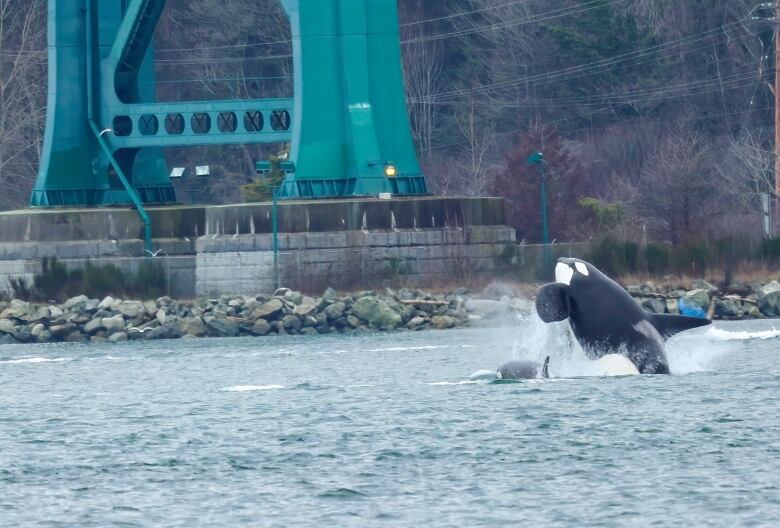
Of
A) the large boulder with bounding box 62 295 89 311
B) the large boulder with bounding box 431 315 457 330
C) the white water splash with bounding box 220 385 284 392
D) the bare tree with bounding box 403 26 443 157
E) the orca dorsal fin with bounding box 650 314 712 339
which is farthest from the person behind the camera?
the bare tree with bounding box 403 26 443 157

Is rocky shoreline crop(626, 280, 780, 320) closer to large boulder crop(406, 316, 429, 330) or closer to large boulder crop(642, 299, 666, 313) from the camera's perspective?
large boulder crop(642, 299, 666, 313)

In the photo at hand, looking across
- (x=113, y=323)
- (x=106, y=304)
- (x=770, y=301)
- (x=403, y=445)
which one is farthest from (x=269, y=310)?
(x=403, y=445)

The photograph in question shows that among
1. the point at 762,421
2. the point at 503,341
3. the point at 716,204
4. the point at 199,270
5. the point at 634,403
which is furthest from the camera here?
the point at 716,204

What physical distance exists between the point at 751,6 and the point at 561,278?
193 feet

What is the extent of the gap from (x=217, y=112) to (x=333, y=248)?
8.74 m

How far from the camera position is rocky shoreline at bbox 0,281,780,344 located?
49969 mm

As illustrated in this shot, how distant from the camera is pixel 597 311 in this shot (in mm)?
26938

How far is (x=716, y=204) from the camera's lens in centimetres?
7669

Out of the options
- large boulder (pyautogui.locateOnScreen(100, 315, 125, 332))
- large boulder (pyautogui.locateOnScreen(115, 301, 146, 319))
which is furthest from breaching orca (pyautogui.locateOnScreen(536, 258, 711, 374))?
large boulder (pyautogui.locateOnScreen(115, 301, 146, 319))

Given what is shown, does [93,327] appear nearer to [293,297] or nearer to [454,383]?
[293,297]

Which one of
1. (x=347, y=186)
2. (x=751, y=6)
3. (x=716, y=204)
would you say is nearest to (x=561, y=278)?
(x=347, y=186)

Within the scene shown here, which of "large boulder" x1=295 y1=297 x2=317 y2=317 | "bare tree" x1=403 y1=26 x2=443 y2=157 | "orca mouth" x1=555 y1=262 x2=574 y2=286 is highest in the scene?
"bare tree" x1=403 y1=26 x2=443 y2=157

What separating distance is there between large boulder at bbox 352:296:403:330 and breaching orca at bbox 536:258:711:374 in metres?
22.1

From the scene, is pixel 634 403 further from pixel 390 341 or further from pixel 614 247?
pixel 614 247
